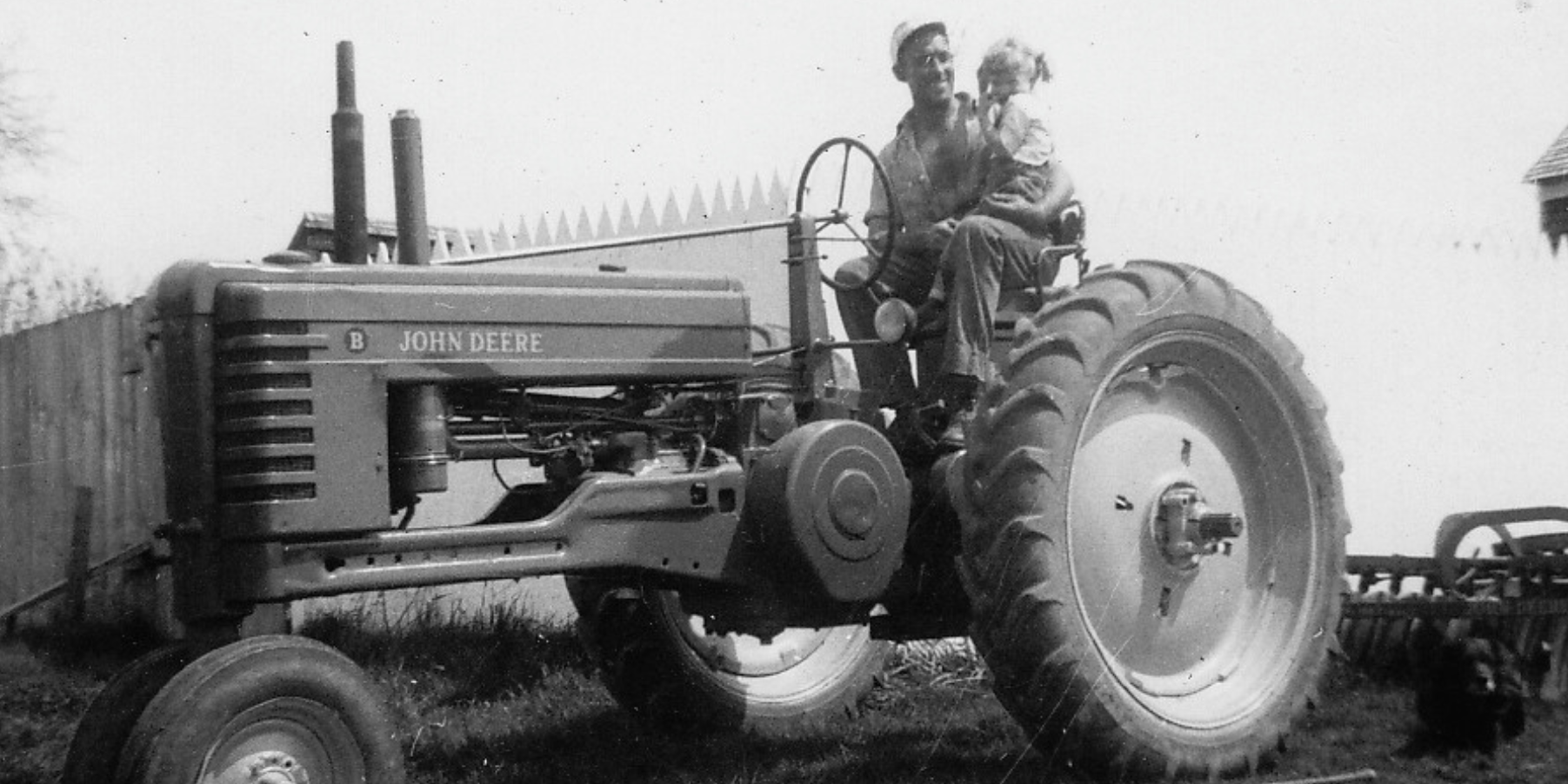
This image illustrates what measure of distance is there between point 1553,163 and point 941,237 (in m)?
Result: 4.21

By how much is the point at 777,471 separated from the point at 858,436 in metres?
0.25

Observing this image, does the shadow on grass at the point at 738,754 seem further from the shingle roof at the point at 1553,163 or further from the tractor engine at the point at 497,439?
the shingle roof at the point at 1553,163

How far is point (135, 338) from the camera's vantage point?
801 cm

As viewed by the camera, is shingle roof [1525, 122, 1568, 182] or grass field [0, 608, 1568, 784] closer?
grass field [0, 608, 1568, 784]

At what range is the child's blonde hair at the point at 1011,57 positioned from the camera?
514 centimetres

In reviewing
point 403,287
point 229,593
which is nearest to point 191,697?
point 229,593

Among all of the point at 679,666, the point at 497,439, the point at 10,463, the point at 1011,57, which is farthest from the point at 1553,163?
the point at 10,463

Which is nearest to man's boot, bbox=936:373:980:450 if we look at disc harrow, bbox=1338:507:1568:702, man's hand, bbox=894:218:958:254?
man's hand, bbox=894:218:958:254

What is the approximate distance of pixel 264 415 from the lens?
11.6 feet

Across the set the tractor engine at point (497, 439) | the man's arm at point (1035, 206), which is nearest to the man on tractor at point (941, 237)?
the man's arm at point (1035, 206)

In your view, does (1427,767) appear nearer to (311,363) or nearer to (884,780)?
(884,780)

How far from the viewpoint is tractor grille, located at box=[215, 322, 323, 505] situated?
3537 mm

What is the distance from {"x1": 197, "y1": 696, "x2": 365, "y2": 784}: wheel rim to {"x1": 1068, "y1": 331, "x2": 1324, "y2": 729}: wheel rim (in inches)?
72.0

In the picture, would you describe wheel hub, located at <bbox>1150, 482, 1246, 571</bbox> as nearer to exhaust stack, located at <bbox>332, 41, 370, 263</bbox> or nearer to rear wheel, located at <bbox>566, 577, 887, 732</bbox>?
rear wheel, located at <bbox>566, 577, 887, 732</bbox>
